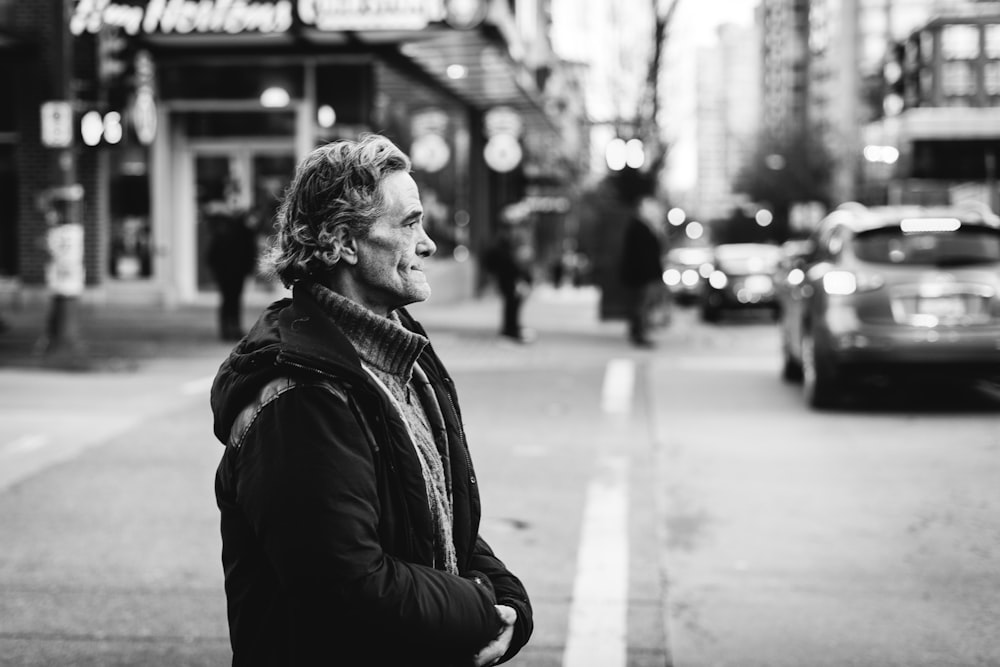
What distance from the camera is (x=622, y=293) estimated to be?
81.7 feet

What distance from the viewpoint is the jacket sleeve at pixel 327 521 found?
2.17 metres

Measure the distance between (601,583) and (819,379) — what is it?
237 inches

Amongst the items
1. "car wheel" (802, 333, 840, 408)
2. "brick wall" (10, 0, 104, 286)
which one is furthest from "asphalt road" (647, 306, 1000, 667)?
"brick wall" (10, 0, 104, 286)

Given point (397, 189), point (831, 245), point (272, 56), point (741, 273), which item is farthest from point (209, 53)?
point (397, 189)

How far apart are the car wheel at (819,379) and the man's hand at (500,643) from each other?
926 cm

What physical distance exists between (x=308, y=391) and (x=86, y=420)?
914 cm

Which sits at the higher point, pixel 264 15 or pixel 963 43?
pixel 963 43

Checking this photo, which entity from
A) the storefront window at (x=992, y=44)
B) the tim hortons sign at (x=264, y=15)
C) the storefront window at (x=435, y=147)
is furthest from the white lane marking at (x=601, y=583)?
the storefront window at (x=992, y=44)

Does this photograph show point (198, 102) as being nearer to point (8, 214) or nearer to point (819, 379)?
point (8, 214)

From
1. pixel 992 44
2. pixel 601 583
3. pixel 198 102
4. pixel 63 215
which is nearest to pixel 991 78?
pixel 992 44

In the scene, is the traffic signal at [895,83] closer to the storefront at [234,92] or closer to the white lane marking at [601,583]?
the storefront at [234,92]

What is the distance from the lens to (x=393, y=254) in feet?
7.99

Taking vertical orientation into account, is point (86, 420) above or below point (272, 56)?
below

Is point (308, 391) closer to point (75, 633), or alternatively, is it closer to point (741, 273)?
point (75, 633)
